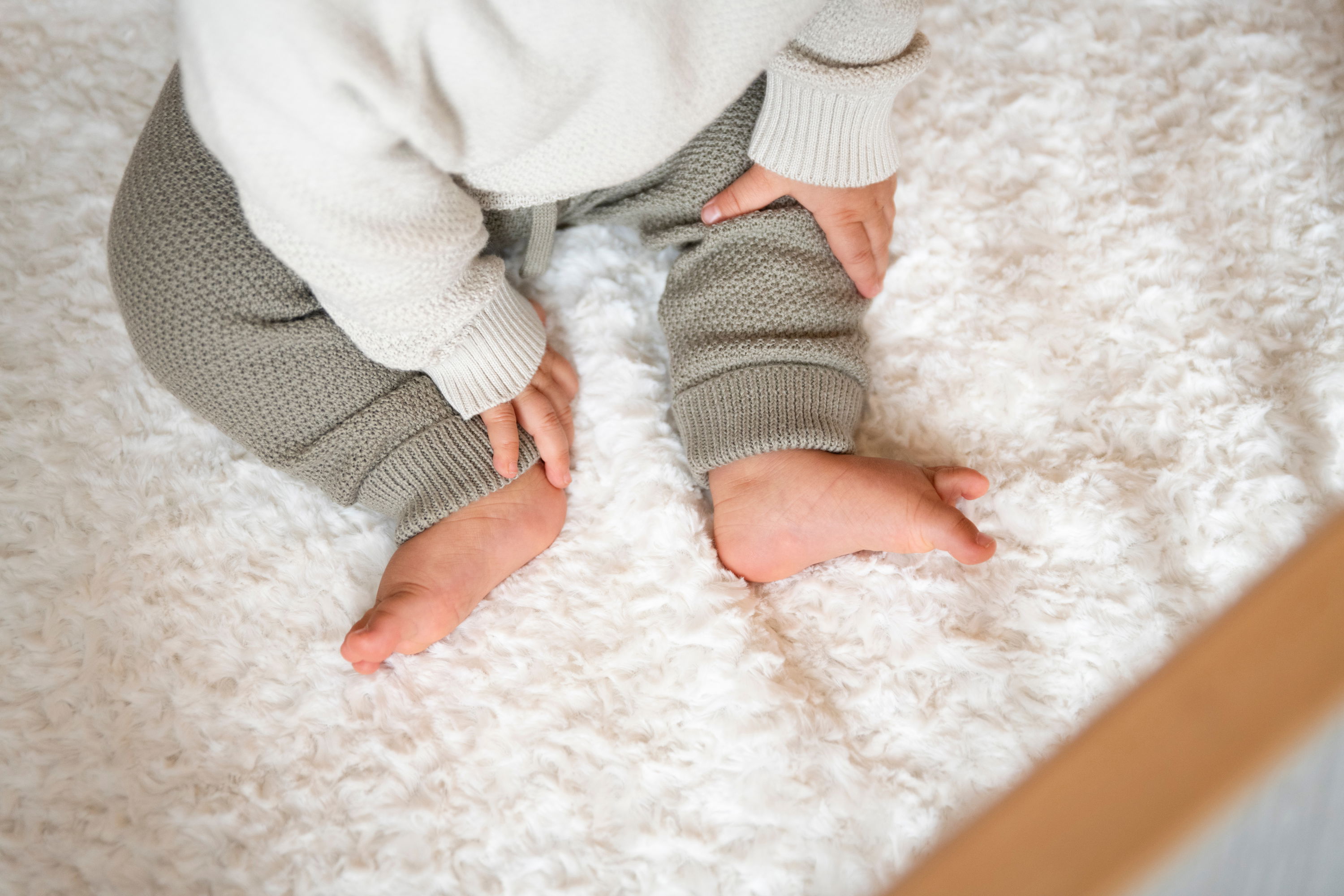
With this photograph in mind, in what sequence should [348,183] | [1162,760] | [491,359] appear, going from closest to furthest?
[1162,760]
[348,183]
[491,359]

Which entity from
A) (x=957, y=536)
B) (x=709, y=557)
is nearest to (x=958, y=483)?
(x=957, y=536)

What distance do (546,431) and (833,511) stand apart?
21 centimetres

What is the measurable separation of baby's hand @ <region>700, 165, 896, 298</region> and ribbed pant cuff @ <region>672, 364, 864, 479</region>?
97mm

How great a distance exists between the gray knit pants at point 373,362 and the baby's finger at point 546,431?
0.01 m

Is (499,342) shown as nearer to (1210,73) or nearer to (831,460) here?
(831,460)

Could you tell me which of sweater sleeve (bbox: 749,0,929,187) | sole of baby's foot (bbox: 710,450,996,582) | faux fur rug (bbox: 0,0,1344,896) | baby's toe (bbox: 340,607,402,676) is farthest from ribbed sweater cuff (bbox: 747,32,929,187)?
baby's toe (bbox: 340,607,402,676)

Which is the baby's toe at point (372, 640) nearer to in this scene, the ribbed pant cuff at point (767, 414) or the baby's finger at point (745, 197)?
the ribbed pant cuff at point (767, 414)

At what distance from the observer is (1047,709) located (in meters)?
0.56

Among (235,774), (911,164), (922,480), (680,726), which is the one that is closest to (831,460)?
(922,480)

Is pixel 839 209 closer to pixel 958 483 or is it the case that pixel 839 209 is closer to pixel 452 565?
pixel 958 483

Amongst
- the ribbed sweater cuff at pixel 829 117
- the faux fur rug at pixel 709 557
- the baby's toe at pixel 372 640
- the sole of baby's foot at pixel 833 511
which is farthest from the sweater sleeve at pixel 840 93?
the baby's toe at pixel 372 640

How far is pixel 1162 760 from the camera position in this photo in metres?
0.23

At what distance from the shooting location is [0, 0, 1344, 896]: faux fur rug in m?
0.53

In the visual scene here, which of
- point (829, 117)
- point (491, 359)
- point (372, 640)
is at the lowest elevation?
point (372, 640)
